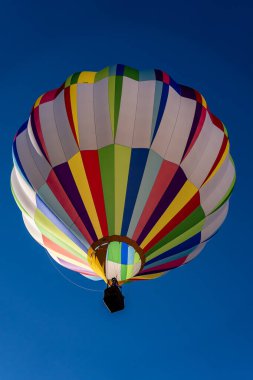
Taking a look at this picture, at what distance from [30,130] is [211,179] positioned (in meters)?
2.78

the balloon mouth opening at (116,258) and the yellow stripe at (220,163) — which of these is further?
the yellow stripe at (220,163)

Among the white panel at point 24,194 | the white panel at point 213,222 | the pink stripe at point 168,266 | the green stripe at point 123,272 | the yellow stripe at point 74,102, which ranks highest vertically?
the yellow stripe at point 74,102

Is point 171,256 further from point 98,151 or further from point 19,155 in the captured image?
point 19,155

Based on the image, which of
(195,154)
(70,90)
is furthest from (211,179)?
(70,90)

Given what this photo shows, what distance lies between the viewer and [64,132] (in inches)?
279

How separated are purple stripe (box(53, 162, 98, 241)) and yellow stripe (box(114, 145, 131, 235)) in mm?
409

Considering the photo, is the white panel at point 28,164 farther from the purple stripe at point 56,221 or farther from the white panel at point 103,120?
the white panel at point 103,120

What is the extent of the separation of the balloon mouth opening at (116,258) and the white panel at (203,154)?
4.31 feet

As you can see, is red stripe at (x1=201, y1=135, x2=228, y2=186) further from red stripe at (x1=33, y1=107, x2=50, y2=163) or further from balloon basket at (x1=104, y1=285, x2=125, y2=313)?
red stripe at (x1=33, y1=107, x2=50, y2=163)

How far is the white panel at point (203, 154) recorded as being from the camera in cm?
720

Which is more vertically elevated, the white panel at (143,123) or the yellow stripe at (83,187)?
the white panel at (143,123)

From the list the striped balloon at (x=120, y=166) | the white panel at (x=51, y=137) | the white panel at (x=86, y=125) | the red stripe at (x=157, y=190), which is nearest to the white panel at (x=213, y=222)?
the striped balloon at (x=120, y=166)

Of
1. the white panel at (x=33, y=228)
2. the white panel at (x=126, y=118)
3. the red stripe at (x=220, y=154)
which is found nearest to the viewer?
the white panel at (x=126, y=118)

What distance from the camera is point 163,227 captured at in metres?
7.29
